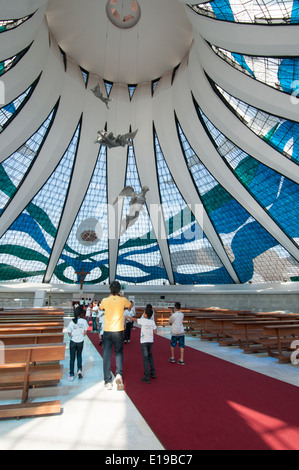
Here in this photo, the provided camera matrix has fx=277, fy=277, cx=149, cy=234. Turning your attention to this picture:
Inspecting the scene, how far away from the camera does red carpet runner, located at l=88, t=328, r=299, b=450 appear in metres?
3.42

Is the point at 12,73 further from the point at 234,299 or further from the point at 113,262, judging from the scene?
the point at 234,299

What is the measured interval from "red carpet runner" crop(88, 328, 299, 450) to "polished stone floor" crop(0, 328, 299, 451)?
0.75 feet

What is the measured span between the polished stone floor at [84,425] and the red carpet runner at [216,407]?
23 centimetres

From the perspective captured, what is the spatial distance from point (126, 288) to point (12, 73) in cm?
2222

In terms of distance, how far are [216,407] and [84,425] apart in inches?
82.8

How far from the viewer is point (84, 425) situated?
12.4ft

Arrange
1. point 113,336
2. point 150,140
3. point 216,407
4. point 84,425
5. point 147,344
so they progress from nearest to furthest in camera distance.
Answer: point 84,425 → point 216,407 → point 113,336 → point 147,344 → point 150,140

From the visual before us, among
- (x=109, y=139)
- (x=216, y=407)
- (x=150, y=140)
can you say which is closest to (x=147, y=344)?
(x=216, y=407)

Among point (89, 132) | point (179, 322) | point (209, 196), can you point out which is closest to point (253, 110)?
point (209, 196)

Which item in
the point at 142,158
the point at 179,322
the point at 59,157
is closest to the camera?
the point at 179,322

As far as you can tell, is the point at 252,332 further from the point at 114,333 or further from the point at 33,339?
the point at 33,339

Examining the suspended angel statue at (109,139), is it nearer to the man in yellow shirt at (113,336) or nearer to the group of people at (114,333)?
the group of people at (114,333)

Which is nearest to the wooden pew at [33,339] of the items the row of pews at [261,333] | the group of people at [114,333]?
the group of people at [114,333]

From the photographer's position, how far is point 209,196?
76.8ft
